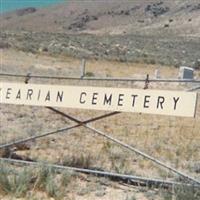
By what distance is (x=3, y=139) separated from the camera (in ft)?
38.2

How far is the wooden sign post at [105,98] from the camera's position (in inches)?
329

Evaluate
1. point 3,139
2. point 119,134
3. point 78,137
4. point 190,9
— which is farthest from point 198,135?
point 190,9

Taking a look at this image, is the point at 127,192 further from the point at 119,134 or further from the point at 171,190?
Result: the point at 119,134

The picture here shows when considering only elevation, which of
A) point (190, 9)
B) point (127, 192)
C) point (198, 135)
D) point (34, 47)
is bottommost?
point (127, 192)

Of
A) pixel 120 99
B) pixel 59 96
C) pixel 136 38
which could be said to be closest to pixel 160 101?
pixel 120 99

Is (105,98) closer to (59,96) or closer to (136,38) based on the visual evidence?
(59,96)

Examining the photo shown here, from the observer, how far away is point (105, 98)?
29.1 ft

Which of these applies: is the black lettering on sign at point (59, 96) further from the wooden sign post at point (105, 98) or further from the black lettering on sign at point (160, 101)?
the black lettering on sign at point (160, 101)

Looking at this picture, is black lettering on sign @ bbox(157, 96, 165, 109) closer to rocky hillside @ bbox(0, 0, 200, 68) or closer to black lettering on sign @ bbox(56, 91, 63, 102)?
black lettering on sign @ bbox(56, 91, 63, 102)

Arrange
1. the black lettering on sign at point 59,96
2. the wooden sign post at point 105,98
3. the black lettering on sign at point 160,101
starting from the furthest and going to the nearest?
the black lettering on sign at point 59,96, the black lettering on sign at point 160,101, the wooden sign post at point 105,98

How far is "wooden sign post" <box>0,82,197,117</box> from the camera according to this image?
8.37 metres

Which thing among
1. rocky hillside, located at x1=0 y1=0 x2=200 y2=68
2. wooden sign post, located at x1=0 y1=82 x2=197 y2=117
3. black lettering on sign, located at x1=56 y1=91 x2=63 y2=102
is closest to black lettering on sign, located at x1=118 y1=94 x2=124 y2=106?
wooden sign post, located at x1=0 y1=82 x2=197 y2=117

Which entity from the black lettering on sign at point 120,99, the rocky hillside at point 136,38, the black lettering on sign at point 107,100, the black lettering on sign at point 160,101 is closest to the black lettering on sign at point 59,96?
the black lettering on sign at point 107,100

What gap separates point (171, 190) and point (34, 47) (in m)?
42.6
